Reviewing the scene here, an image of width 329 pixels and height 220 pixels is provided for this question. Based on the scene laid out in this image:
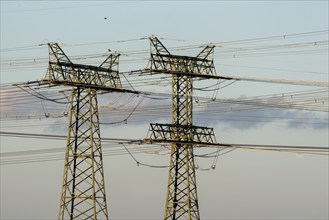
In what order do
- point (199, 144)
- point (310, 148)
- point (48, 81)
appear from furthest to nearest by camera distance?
point (199, 144)
point (48, 81)
point (310, 148)

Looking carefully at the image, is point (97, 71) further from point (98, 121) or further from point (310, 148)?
point (310, 148)

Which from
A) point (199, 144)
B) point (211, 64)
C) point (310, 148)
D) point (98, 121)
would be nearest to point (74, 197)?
point (98, 121)

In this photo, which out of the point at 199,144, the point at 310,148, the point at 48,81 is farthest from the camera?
the point at 199,144

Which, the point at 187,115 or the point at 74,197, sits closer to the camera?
the point at 74,197

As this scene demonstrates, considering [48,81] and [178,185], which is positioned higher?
[48,81]

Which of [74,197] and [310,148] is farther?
[74,197]

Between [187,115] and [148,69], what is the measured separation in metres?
5.62

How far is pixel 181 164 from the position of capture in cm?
7669

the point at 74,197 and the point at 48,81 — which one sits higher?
the point at 48,81

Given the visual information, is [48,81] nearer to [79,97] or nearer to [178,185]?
[79,97]

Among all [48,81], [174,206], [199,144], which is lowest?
[174,206]

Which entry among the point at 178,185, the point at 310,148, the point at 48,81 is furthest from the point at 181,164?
the point at 310,148

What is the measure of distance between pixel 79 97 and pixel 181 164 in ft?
35.0

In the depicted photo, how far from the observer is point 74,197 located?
7069 centimetres
